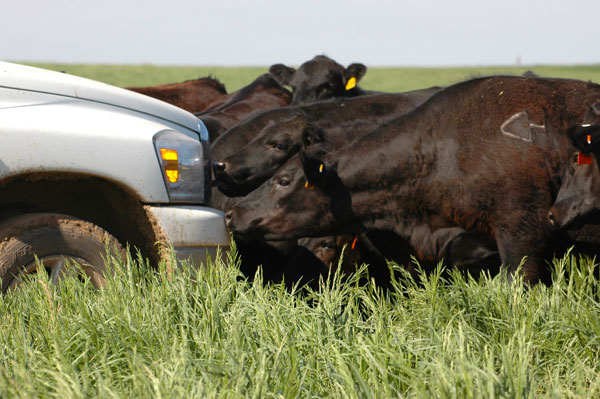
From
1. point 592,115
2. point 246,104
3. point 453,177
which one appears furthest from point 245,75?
point 592,115

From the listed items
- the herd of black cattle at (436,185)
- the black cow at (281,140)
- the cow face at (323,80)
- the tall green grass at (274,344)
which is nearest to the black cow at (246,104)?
the cow face at (323,80)

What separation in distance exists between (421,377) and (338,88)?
7.25 m

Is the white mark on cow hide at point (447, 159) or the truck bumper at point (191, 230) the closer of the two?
the truck bumper at point (191, 230)

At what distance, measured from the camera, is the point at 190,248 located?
4516 millimetres

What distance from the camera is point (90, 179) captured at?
4.47 m

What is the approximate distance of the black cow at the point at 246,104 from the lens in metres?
8.45

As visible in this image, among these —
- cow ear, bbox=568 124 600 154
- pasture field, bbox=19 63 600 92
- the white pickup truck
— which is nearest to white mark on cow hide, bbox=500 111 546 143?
cow ear, bbox=568 124 600 154

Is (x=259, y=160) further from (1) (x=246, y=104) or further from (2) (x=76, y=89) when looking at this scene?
(1) (x=246, y=104)

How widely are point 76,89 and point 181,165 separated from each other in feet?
2.33

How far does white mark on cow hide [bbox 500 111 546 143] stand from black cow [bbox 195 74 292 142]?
3.45m

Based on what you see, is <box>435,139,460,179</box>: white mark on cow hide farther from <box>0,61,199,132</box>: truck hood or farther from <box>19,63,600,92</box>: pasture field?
<box>19,63,600,92</box>: pasture field

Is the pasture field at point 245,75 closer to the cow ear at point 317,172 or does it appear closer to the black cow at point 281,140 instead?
the black cow at point 281,140

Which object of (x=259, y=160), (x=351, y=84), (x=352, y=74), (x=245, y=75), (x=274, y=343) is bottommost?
(x=245, y=75)

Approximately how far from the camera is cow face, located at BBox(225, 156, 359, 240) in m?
5.71
